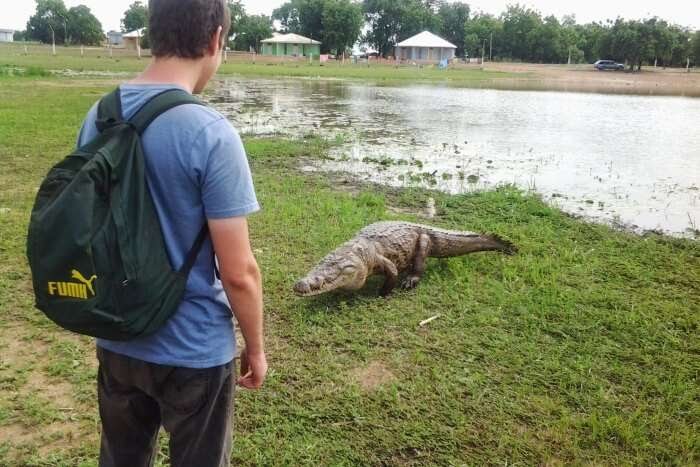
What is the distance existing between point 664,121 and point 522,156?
772 cm

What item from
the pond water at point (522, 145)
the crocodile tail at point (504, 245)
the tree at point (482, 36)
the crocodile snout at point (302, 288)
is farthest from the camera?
the tree at point (482, 36)

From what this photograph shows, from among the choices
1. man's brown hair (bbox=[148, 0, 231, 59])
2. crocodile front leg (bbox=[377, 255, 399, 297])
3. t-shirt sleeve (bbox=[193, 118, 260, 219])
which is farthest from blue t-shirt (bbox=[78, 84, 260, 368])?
crocodile front leg (bbox=[377, 255, 399, 297])

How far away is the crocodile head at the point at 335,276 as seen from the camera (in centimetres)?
366

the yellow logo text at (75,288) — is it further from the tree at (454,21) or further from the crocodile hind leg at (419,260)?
the tree at (454,21)

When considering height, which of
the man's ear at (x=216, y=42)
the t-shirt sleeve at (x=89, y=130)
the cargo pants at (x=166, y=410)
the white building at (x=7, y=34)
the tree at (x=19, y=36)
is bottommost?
the cargo pants at (x=166, y=410)

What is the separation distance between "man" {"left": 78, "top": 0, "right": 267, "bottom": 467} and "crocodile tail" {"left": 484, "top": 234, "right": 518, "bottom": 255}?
362 cm

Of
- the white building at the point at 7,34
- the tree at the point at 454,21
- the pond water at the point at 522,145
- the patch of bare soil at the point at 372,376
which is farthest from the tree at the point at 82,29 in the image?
the patch of bare soil at the point at 372,376

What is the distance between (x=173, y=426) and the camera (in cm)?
154

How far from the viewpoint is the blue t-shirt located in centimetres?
133

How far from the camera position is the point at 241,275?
57.0 inches

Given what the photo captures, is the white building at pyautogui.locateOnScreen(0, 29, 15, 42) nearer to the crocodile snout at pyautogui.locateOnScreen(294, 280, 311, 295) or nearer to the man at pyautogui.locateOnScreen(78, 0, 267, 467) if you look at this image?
the crocodile snout at pyautogui.locateOnScreen(294, 280, 311, 295)

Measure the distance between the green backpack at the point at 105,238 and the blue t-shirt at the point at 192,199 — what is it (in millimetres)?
37

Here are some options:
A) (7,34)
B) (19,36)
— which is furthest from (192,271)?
(7,34)

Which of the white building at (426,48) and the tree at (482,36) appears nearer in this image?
the white building at (426,48)
